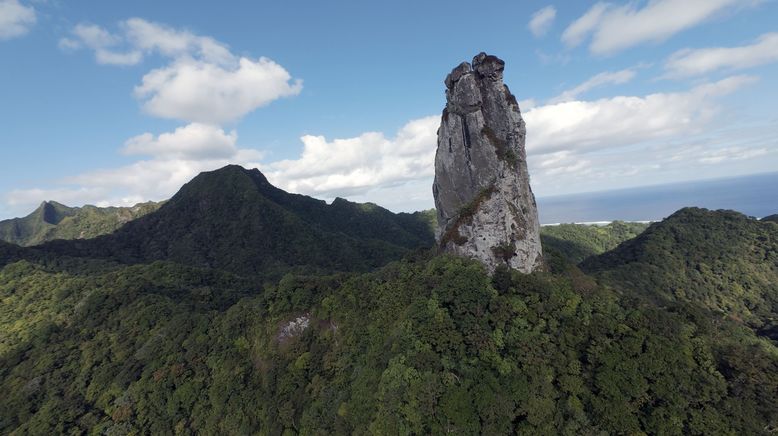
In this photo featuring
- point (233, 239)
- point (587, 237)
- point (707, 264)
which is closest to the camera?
point (707, 264)

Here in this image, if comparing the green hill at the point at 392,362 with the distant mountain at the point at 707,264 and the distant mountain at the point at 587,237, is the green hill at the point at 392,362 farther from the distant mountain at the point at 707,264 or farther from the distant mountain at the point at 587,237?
the distant mountain at the point at 587,237

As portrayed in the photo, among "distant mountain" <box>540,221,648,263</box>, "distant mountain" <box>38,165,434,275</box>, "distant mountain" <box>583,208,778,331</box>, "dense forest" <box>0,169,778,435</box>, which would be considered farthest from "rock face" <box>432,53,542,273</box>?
"distant mountain" <box>540,221,648,263</box>

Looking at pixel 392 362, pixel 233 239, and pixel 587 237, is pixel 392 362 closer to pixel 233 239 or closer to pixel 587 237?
pixel 233 239

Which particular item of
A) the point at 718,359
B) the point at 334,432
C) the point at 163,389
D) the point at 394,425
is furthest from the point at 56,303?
the point at 718,359

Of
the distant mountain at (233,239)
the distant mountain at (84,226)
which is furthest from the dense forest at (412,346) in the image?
the distant mountain at (84,226)

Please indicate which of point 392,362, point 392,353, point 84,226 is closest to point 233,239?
point 84,226

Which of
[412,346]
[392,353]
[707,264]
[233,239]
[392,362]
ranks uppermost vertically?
[233,239]

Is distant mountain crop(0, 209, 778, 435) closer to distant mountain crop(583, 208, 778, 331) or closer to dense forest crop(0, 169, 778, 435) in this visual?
dense forest crop(0, 169, 778, 435)
